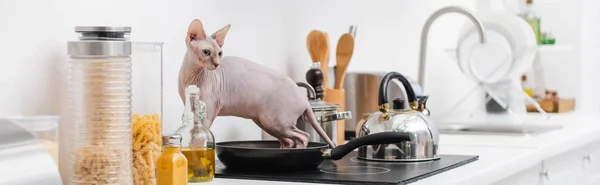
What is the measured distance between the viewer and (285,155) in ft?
5.80

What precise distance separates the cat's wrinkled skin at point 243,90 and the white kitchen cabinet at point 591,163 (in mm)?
1182

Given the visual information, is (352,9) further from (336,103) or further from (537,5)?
(537,5)

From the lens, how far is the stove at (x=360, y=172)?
170cm

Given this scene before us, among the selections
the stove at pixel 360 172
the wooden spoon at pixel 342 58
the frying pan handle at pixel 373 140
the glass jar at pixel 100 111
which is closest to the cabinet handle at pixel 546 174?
the stove at pixel 360 172

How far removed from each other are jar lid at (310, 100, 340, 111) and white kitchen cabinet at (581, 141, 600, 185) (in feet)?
3.47

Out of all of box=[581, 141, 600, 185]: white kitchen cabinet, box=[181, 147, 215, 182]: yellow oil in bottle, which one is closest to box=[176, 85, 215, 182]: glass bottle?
box=[181, 147, 215, 182]: yellow oil in bottle

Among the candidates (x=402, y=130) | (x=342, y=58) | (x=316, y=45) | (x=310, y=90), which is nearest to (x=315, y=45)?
(x=316, y=45)

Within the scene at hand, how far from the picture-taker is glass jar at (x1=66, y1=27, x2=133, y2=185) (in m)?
1.38

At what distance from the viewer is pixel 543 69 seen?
167 inches

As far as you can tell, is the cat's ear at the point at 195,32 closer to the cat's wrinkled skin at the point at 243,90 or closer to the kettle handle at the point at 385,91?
the cat's wrinkled skin at the point at 243,90

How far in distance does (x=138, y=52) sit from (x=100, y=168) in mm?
279

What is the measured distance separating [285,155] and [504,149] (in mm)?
850

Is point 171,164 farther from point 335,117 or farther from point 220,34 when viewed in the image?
point 335,117

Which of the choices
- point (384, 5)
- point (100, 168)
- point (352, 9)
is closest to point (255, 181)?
point (100, 168)
